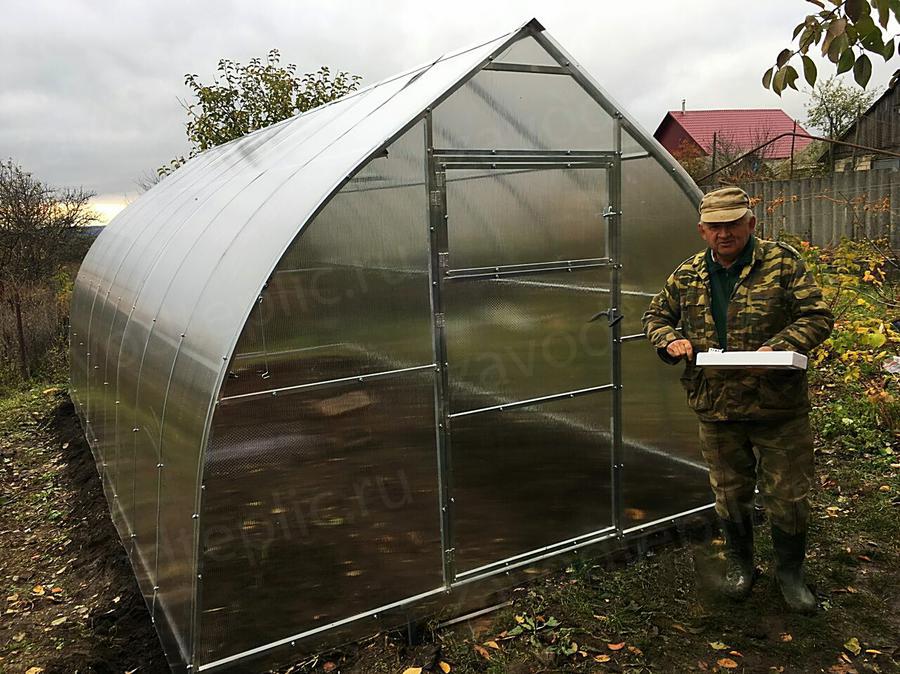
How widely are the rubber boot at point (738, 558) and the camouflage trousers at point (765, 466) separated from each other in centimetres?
7

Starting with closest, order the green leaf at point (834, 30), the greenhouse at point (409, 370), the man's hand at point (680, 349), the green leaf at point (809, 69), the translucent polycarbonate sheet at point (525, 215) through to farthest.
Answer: the green leaf at point (834, 30), the green leaf at point (809, 69), the greenhouse at point (409, 370), the man's hand at point (680, 349), the translucent polycarbonate sheet at point (525, 215)

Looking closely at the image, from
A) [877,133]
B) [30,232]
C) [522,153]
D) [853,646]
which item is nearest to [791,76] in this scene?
[522,153]

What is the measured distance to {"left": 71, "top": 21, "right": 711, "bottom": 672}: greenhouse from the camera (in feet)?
12.0

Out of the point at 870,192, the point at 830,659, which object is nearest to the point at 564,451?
the point at 830,659

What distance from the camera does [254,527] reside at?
3.68m

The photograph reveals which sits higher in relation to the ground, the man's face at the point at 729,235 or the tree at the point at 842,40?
the tree at the point at 842,40

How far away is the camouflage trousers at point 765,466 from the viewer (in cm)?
407

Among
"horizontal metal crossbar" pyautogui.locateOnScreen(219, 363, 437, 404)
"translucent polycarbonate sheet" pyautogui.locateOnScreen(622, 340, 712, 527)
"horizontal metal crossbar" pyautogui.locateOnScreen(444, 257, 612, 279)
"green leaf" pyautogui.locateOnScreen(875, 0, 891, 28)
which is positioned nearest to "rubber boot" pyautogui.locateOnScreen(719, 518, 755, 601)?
"translucent polycarbonate sheet" pyautogui.locateOnScreen(622, 340, 712, 527)

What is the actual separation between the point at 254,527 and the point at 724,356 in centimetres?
244

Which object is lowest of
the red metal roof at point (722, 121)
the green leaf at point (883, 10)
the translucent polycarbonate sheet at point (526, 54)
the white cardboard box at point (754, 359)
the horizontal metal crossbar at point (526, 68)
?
the white cardboard box at point (754, 359)

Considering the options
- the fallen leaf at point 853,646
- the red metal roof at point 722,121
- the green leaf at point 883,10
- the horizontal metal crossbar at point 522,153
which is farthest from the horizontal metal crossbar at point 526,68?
the red metal roof at point 722,121

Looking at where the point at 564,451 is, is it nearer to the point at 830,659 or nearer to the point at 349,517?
the point at 349,517

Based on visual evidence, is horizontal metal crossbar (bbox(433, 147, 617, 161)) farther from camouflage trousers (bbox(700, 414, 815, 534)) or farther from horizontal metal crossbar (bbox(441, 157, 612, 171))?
camouflage trousers (bbox(700, 414, 815, 534))

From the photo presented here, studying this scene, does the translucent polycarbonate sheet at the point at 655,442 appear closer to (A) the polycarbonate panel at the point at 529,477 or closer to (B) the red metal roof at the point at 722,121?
(A) the polycarbonate panel at the point at 529,477
